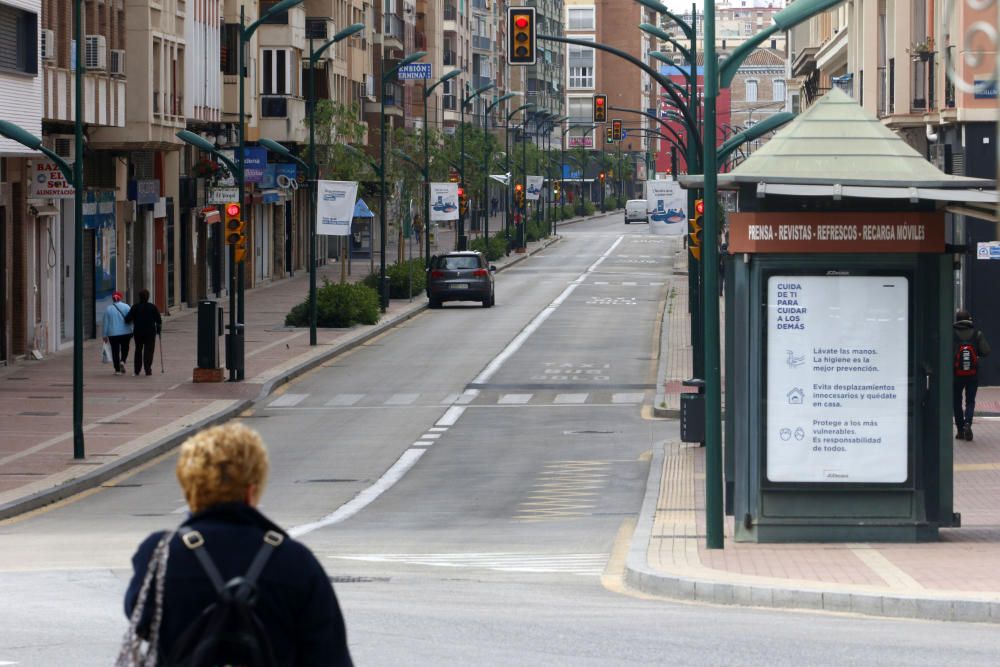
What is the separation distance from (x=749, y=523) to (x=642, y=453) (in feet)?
32.7

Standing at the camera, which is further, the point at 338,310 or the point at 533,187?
the point at 533,187

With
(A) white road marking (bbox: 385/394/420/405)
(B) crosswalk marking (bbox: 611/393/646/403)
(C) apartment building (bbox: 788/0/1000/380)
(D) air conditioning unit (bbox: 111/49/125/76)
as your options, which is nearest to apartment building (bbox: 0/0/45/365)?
(D) air conditioning unit (bbox: 111/49/125/76)

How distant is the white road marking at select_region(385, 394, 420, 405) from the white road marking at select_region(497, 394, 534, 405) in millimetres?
1588

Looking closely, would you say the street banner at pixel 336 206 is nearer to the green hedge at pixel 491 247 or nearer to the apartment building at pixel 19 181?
the apartment building at pixel 19 181

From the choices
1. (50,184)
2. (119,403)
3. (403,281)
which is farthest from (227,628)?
(403,281)

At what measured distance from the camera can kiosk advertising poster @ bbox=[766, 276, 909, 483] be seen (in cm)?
1589

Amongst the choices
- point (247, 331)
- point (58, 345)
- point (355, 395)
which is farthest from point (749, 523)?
point (247, 331)

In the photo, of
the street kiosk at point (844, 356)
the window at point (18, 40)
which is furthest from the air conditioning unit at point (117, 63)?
the street kiosk at point (844, 356)

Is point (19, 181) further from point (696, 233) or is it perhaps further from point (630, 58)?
point (630, 58)

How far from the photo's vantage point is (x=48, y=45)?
127ft

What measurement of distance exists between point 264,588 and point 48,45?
35424 mm

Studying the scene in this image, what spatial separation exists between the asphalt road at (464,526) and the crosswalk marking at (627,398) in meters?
0.08

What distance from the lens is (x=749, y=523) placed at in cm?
1611

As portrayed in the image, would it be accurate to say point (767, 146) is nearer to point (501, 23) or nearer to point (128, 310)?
point (128, 310)
